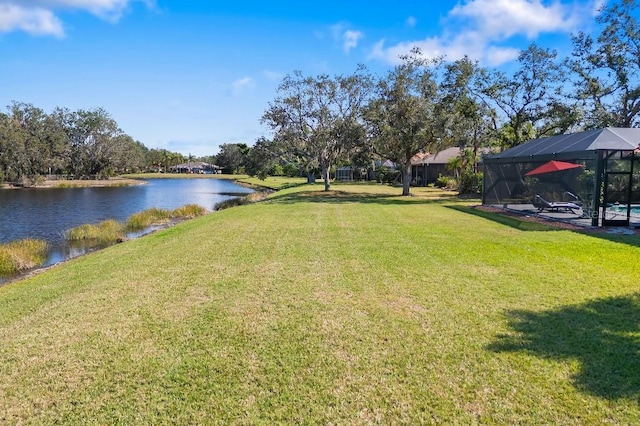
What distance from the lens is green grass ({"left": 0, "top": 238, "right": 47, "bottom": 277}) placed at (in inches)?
428

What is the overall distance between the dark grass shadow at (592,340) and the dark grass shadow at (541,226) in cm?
550

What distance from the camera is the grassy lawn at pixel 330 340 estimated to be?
3.39 meters

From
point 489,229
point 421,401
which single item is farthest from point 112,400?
point 489,229

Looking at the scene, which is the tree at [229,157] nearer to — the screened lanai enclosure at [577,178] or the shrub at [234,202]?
the shrub at [234,202]

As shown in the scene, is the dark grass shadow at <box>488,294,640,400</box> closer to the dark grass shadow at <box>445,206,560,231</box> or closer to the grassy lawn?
the grassy lawn

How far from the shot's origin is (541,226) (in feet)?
40.9

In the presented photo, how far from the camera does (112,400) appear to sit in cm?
351

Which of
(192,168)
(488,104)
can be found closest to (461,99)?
(488,104)

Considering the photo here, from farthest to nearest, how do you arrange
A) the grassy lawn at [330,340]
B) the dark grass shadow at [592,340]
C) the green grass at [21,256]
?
the green grass at [21,256], the dark grass shadow at [592,340], the grassy lawn at [330,340]

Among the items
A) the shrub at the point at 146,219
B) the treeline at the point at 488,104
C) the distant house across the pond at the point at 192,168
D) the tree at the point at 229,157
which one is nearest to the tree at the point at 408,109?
the treeline at the point at 488,104

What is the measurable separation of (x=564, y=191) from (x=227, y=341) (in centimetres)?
1698

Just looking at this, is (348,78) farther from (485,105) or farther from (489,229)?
(489,229)

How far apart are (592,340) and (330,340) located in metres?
2.71

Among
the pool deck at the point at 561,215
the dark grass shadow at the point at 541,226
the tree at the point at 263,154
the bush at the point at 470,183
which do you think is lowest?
the dark grass shadow at the point at 541,226
